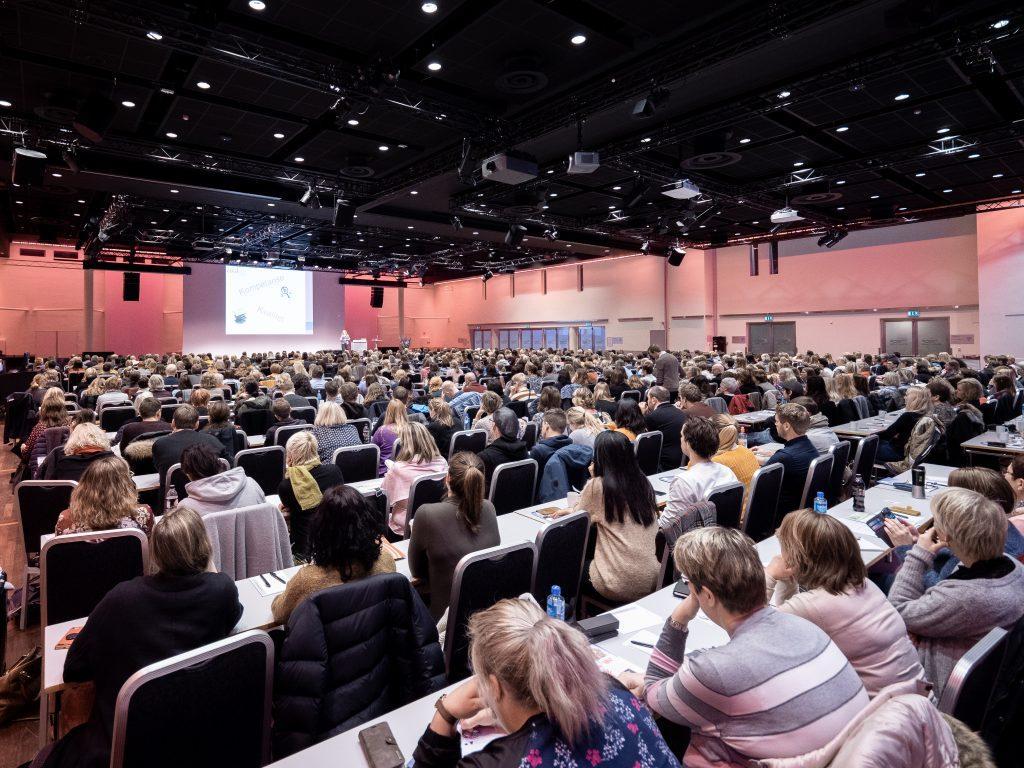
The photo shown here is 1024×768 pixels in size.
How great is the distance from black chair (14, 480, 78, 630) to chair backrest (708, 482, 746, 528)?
448 centimetres

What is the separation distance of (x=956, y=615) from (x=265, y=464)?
5201mm

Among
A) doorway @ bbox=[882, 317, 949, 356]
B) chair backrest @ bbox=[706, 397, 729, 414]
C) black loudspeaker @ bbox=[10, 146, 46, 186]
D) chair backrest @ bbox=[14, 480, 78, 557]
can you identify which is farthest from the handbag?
doorway @ bbox=[882, 317, 949, 356]

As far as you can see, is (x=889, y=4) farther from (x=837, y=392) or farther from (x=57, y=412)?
(x=57, y=412)

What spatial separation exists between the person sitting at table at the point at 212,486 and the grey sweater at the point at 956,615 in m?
3.58

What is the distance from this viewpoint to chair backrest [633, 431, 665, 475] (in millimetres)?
6030

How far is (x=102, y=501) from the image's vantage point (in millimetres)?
3129

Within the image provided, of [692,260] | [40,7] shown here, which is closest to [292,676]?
[40,7]

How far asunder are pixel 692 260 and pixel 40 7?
2137 centimetres

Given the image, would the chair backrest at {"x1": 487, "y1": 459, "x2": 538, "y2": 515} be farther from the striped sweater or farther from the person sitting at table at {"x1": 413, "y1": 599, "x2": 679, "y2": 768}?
the person sitting at table at {"x1": 413, "y1": 599, "x2": 679, "y2": 768}

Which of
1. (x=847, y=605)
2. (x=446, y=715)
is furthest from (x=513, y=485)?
(x=446, y=715)

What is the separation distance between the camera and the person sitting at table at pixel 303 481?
407cm

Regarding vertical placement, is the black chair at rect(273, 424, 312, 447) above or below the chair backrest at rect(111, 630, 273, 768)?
above

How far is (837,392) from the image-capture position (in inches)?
342

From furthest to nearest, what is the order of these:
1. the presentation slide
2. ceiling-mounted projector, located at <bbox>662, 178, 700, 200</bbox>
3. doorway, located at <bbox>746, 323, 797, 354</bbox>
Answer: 1. the presentation slide
2. doorway, located at <bbox>746, 323, 797, 354</bbox>
3. ceiling-mounted projector, located at <bbox>662, 178, 700, 200</bbox>
